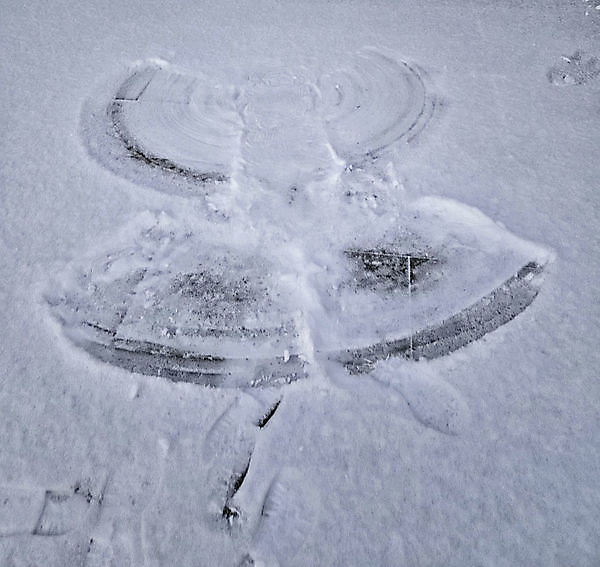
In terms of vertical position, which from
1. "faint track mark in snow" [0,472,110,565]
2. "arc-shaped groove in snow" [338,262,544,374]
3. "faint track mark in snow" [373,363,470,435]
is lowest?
"faint track mark in snow" [0,472,110,565]

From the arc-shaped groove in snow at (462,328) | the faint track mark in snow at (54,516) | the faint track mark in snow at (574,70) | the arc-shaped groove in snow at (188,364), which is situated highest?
the faint track mark in snow at (574,70)

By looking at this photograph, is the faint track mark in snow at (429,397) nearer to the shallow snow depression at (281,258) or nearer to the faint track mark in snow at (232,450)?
the shallow snow depression at (281,258)

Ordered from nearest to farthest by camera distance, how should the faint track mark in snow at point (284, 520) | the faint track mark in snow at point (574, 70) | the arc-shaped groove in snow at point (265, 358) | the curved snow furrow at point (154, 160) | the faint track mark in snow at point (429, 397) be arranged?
the faint track mark in snow at point (284, 520) → the faint track mark in snow at point (429, 397) → the arc-shaped groove in snow at point (265, 358) → the curved snow furrow at point (154, 160) → the faint track mark in snow at point (574, 70)

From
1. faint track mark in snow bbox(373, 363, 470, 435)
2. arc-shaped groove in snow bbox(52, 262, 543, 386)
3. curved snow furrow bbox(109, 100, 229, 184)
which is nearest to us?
faint track mark in snow bbox(373, 363, 470, 435)

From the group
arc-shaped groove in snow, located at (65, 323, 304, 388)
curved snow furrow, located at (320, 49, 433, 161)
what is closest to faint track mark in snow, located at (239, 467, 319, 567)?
arc-shaped groove in snow, located at (65, 323, 304, 388)

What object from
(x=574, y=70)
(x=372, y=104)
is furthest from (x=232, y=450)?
(x=574, y=70)

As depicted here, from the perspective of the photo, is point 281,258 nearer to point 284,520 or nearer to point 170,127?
point 284,520

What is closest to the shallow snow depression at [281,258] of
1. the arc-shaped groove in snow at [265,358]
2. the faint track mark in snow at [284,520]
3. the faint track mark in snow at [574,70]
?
the arc-shaped groove in snow at [265,358]

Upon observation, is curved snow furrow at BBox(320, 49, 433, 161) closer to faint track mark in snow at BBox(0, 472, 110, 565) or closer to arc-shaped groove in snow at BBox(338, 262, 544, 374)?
arc-shaped groove in snow at BBox(338, 262, 544, 374)

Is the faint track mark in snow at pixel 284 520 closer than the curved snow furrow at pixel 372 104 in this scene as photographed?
Yes
